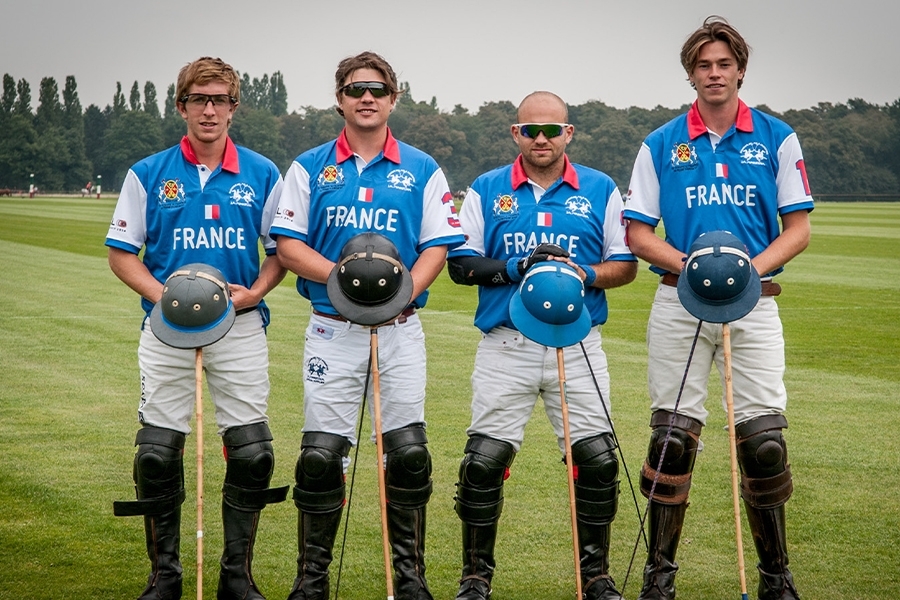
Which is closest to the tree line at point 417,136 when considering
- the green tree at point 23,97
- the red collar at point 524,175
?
the green tree at point 23,97

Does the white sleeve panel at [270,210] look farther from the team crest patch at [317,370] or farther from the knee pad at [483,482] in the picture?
the knee pad at [483,482]

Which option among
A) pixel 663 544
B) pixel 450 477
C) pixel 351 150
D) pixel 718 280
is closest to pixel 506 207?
pixel 351 150

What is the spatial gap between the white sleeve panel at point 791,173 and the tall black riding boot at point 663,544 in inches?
56.1

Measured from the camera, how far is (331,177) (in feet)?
15.4

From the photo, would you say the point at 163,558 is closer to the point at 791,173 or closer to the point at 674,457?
the point at 674,457

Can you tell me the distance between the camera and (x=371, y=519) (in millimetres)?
5902

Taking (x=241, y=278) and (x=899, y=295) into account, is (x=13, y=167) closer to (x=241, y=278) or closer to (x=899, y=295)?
(x=899, y=295)

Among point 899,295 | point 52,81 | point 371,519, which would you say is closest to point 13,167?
point 52,81

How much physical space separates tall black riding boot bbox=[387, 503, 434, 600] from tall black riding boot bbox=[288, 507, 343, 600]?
271mm

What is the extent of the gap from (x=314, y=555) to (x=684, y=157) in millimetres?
2349

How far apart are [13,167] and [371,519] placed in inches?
4159

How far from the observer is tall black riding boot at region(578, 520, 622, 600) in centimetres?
468

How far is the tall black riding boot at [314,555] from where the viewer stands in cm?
456

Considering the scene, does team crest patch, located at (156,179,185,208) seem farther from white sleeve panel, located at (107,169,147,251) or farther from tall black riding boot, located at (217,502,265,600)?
tall black riding boot, located at (217,502,265,600)
